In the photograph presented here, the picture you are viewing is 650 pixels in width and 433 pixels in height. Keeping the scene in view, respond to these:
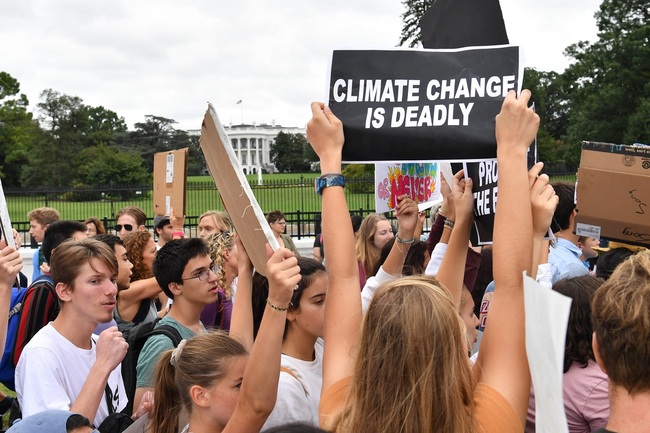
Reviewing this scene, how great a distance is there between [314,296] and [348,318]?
0.85 meters

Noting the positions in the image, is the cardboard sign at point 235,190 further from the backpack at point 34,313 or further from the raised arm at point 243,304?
the backpack at point 34,313

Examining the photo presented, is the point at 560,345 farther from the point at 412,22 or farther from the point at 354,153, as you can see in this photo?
the point at 412,22

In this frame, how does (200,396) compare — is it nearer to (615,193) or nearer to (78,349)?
(78,349)

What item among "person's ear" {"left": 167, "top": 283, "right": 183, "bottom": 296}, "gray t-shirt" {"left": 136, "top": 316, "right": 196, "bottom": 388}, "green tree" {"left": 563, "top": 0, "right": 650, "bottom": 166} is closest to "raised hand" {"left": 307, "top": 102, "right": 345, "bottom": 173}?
"gray t-shirt" {"left": 136, "top": 316, "right": 196, "bottom": 388}

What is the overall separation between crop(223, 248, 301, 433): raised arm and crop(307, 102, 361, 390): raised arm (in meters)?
0.16

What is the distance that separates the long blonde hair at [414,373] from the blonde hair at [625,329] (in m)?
0.38

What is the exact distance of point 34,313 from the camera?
172 inches

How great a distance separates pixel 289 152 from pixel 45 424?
9143cm

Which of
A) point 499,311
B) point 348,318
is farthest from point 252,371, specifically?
point 499,311

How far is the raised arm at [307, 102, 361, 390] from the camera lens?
234cm

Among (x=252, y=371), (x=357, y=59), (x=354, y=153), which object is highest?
(x=357, y=59)

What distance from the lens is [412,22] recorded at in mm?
45812

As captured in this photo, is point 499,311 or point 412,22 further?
point 412,22

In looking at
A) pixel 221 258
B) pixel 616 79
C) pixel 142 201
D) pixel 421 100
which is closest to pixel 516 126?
pixel 421 100
